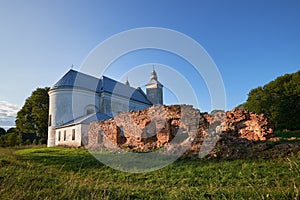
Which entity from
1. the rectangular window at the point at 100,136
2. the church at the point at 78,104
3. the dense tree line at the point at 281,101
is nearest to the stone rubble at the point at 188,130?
the rectangular window at the point at 100,136

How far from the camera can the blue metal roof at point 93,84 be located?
92.6 feet

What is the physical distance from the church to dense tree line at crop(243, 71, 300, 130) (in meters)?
16.4

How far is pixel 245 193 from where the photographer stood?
15.6 feet

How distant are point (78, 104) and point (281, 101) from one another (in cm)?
2231

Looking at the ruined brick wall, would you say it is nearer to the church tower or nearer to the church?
the church

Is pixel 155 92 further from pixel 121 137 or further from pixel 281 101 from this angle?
pixel 121 137

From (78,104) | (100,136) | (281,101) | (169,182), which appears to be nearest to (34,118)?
(78,104)

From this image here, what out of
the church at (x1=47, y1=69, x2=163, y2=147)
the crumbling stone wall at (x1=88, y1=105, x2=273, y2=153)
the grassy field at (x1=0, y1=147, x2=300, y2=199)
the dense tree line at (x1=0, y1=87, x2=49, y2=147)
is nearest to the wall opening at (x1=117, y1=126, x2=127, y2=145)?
the crumbling stone wall at (x1=88, y1=105, x2=273, y2=153)

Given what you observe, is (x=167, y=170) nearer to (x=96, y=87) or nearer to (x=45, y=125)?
(x=96, y=87)

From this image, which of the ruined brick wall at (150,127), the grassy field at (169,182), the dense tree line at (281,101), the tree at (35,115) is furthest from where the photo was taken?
the tree at (35,115)

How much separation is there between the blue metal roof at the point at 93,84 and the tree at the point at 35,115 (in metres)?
8.97

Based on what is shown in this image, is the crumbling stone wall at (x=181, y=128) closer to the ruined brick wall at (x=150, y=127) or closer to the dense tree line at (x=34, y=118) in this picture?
the ruined brick wall at (x=150, y=127)

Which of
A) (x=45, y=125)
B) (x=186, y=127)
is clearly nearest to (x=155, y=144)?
(x=186, y=127)

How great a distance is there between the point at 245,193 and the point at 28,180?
4876mm
